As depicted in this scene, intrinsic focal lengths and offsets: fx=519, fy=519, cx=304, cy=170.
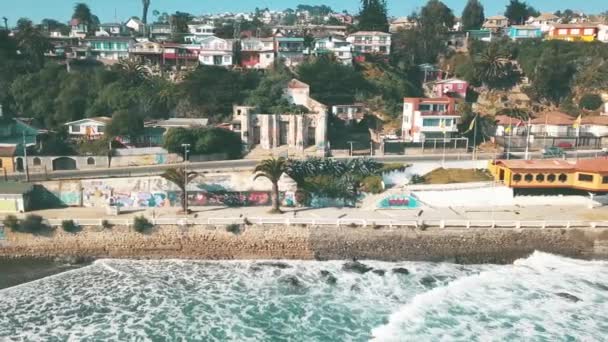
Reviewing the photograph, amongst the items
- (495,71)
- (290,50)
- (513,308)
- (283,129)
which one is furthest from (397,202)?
(290,50)

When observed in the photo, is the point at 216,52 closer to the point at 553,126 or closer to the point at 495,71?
the point at 495,71

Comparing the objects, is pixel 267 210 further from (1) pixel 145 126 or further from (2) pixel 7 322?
(1) pixel 145 126

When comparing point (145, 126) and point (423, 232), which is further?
point (145, 126)

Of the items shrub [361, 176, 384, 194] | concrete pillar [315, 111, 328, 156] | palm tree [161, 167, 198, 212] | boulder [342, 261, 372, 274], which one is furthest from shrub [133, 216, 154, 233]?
concrete pillar [315, 111, 328, 156]

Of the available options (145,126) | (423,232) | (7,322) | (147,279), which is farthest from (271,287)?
(145,126)

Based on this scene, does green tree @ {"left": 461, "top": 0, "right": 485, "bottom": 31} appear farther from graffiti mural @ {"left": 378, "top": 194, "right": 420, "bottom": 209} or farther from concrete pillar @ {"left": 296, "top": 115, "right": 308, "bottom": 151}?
graffiti mural @ {"left": 378, "top": 194, "right": 420, "bottom": 209}

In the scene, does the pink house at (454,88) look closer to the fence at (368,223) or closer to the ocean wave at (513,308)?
the fence at (368,223)

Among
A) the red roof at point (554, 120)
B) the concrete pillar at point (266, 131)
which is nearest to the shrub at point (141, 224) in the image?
the concrete pillar at point (266, 131)
